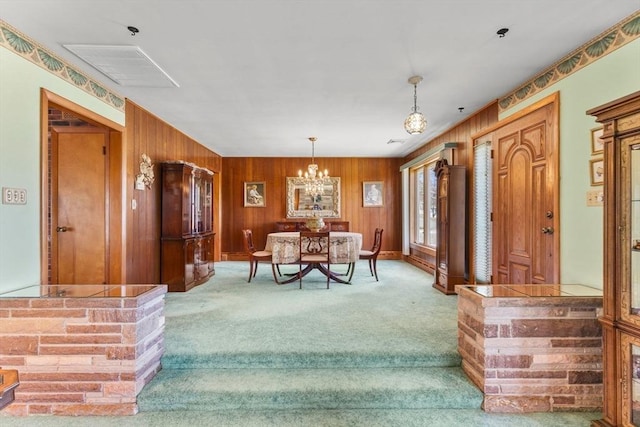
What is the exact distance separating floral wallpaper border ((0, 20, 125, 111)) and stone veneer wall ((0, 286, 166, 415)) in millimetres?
1837

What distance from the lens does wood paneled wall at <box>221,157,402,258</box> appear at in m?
7.45

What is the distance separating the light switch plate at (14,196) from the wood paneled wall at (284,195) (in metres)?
5.05

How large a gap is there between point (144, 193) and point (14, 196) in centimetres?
179

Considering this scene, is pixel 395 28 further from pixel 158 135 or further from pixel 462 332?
pixel 158 135

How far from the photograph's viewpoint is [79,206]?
11.7 ft

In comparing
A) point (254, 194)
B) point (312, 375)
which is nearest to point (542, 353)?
point (312, 375)

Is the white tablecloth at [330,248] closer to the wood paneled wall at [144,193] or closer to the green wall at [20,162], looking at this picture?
the wood paneled wall at [144,193]

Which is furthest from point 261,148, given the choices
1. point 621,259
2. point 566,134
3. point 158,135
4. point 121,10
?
point 621,259

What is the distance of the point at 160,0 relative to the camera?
1934 mm

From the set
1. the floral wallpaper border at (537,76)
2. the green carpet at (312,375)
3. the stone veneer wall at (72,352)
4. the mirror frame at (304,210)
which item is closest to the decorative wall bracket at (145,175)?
the floral wallpaper border at (537,76)

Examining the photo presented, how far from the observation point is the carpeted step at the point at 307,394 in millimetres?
2105

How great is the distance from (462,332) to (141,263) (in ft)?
12.2

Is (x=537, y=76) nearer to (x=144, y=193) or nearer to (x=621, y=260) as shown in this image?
A: (x=621, y=260)

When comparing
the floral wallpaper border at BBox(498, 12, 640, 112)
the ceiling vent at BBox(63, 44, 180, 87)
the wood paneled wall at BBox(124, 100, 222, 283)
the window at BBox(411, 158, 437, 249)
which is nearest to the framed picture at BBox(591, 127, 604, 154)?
the floral wallpaper border at BBox(498, 12, 640, 112)
